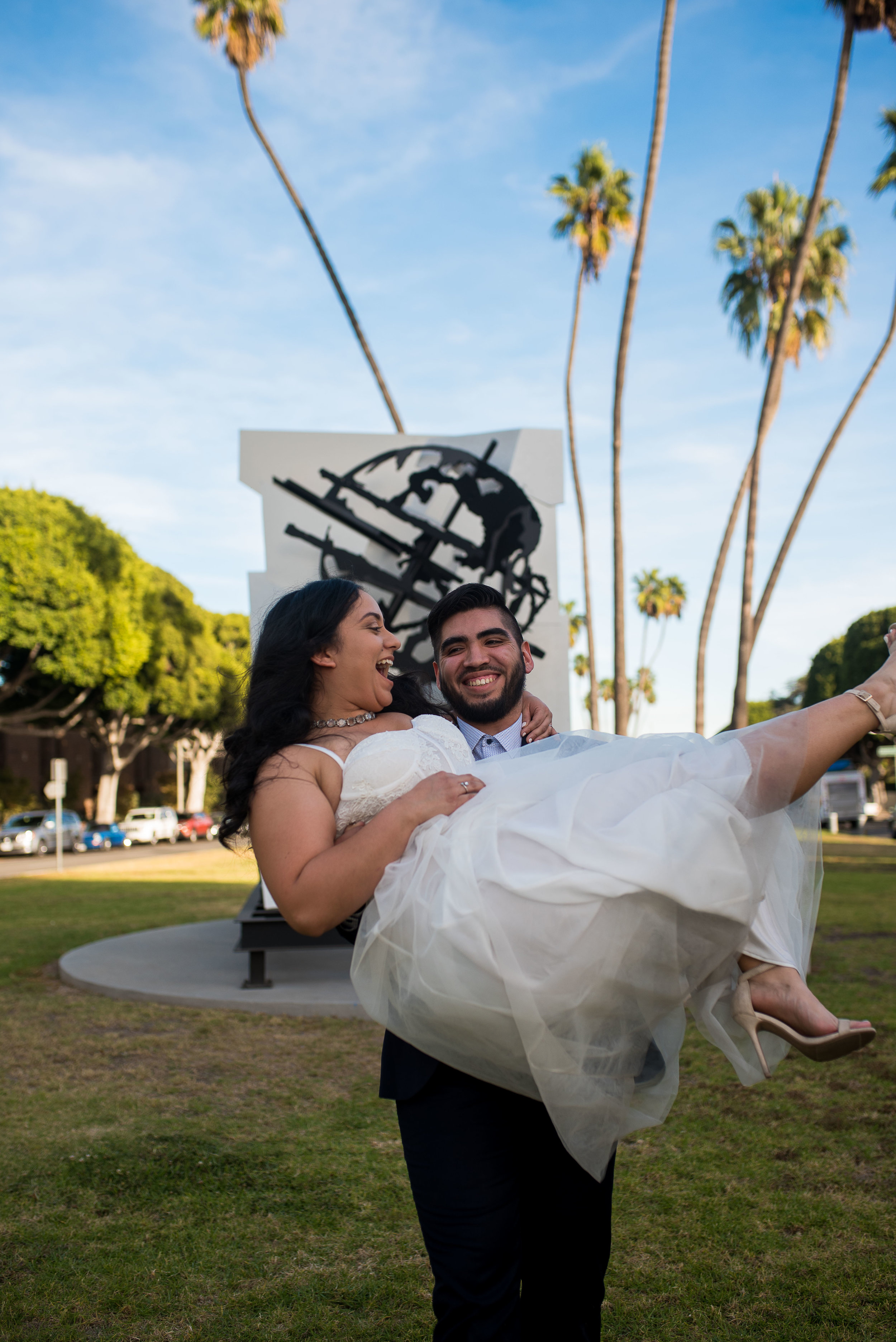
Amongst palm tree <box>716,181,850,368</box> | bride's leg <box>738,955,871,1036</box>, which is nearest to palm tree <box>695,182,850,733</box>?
palm tree <box>716,181,850,368</box>

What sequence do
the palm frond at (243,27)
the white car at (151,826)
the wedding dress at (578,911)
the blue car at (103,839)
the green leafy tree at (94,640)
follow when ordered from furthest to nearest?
the white car at (151,826)
the blue car at (103,839)
the green leafy tree at (94,640)
the palm frond at (243,27)
the wedding dress at (578,911)

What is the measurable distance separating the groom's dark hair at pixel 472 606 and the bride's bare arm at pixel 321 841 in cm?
106

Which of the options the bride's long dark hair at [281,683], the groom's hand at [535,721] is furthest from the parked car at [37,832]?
the bride's long dark hair at [281,683]

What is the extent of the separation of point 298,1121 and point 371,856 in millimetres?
3918

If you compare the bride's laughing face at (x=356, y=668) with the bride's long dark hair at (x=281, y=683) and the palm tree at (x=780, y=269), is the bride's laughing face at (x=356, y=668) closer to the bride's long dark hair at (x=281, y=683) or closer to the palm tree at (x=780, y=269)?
the bride's long dark hair at (x=281, y=683)

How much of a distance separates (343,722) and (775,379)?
15736 millimetres

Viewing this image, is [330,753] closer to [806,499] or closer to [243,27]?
[806,499]

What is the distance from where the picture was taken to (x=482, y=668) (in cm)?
302

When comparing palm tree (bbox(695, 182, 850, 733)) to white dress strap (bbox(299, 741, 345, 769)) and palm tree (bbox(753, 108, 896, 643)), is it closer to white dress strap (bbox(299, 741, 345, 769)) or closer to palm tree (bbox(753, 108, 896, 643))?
palm tree (bbox(753, 108, 896, 643))

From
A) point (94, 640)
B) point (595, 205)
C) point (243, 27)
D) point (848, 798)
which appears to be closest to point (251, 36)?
point (243, 27)

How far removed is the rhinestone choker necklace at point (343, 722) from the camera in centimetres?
237

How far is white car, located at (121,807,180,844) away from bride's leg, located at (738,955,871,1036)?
123 feet

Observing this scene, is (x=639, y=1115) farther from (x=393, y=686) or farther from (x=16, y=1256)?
(x=16, y=1256)

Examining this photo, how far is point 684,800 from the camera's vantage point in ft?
6.22
